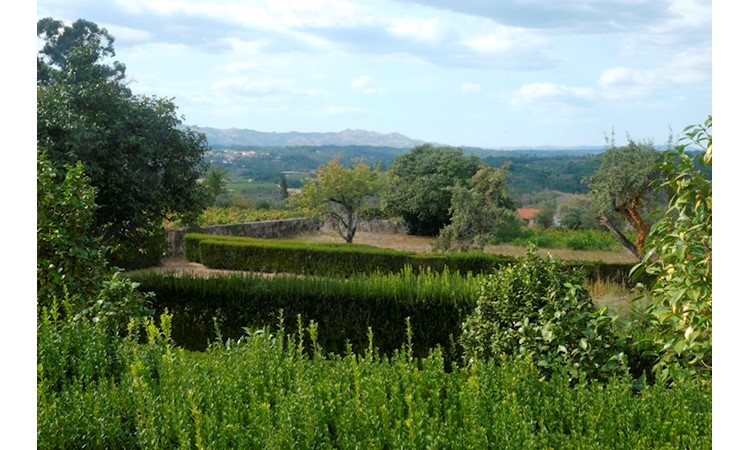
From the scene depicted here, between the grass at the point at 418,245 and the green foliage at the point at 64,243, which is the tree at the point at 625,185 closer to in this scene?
the grass at the point at 418,245

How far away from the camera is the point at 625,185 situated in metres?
16.0

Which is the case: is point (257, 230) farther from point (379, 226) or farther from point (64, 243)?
point (64, 243)

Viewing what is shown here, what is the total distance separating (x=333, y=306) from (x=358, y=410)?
5.34m

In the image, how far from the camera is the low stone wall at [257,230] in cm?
1797

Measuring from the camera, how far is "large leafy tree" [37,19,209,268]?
11695 mm

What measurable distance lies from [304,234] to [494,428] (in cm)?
2128

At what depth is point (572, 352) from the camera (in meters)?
4.20

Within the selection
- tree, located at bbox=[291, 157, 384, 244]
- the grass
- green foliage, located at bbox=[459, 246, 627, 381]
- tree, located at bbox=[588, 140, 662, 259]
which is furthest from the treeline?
green foliage, located at bbox=[459, 246, 627, 381]

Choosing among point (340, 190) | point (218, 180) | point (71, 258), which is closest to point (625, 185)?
point (340, 190)

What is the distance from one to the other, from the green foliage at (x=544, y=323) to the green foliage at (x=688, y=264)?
308 mm

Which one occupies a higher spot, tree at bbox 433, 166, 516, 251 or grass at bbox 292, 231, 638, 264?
tree at bbox 433, 166, 516, 251

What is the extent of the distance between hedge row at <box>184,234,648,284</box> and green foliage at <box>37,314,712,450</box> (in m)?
8.53

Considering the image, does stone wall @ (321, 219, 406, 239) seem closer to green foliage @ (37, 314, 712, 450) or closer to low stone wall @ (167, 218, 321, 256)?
low stone wall @ (167, 218, 321, 256)

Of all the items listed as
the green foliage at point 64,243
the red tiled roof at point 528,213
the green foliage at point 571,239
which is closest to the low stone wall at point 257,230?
the red tiled roof at point 528,213
